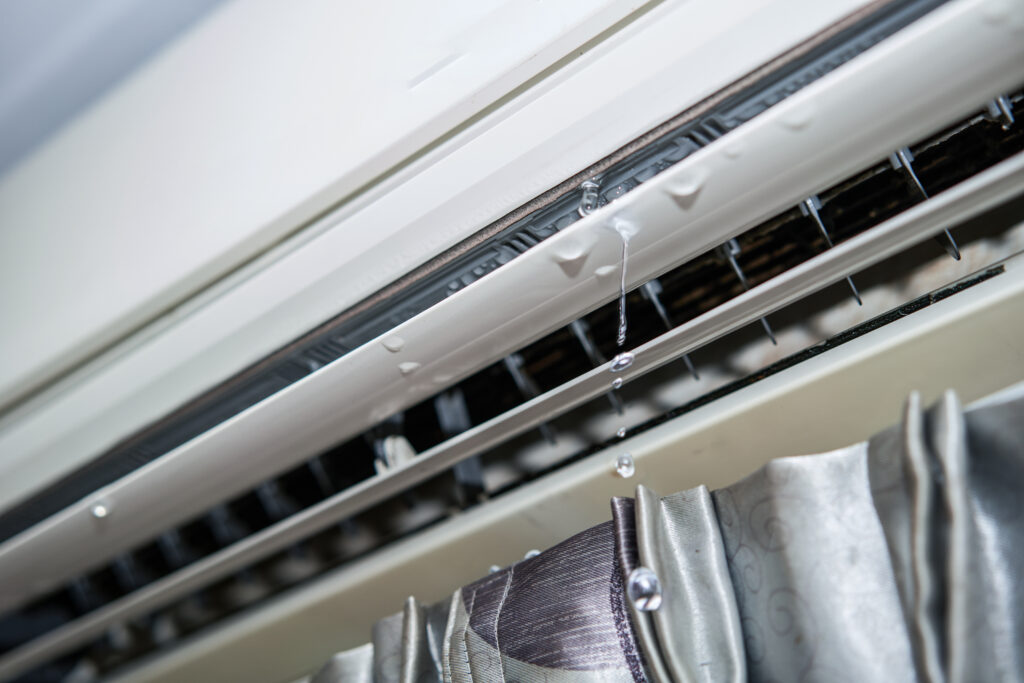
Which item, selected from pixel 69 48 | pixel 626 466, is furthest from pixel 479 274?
pixel 69 48

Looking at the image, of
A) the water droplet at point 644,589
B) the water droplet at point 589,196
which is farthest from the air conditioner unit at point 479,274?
the water droplet at point 644,589

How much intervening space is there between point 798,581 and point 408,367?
14.4 inches

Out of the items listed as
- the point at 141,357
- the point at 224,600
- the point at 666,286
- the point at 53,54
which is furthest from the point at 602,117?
the point at 224,600

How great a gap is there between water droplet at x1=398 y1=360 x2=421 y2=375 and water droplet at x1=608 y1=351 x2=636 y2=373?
0.18m

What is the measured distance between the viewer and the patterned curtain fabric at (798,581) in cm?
41

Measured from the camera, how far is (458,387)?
2.79ft

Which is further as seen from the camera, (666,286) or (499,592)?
(666,286)

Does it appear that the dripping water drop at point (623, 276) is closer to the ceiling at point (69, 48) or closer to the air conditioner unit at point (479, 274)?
the air conditioner unit at point (479, 274)

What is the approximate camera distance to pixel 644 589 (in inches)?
19.8

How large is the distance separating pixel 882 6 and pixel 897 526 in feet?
1.07

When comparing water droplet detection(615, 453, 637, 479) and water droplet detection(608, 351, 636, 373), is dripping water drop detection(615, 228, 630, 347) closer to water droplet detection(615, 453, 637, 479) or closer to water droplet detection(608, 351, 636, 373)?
water droplet detection(608, 351, 636, 373)

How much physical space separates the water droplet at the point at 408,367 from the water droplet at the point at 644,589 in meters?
0.27

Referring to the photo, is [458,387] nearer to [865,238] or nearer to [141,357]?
[141,357]

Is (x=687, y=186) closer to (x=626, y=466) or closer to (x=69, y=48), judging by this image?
(x=626, y=466)
